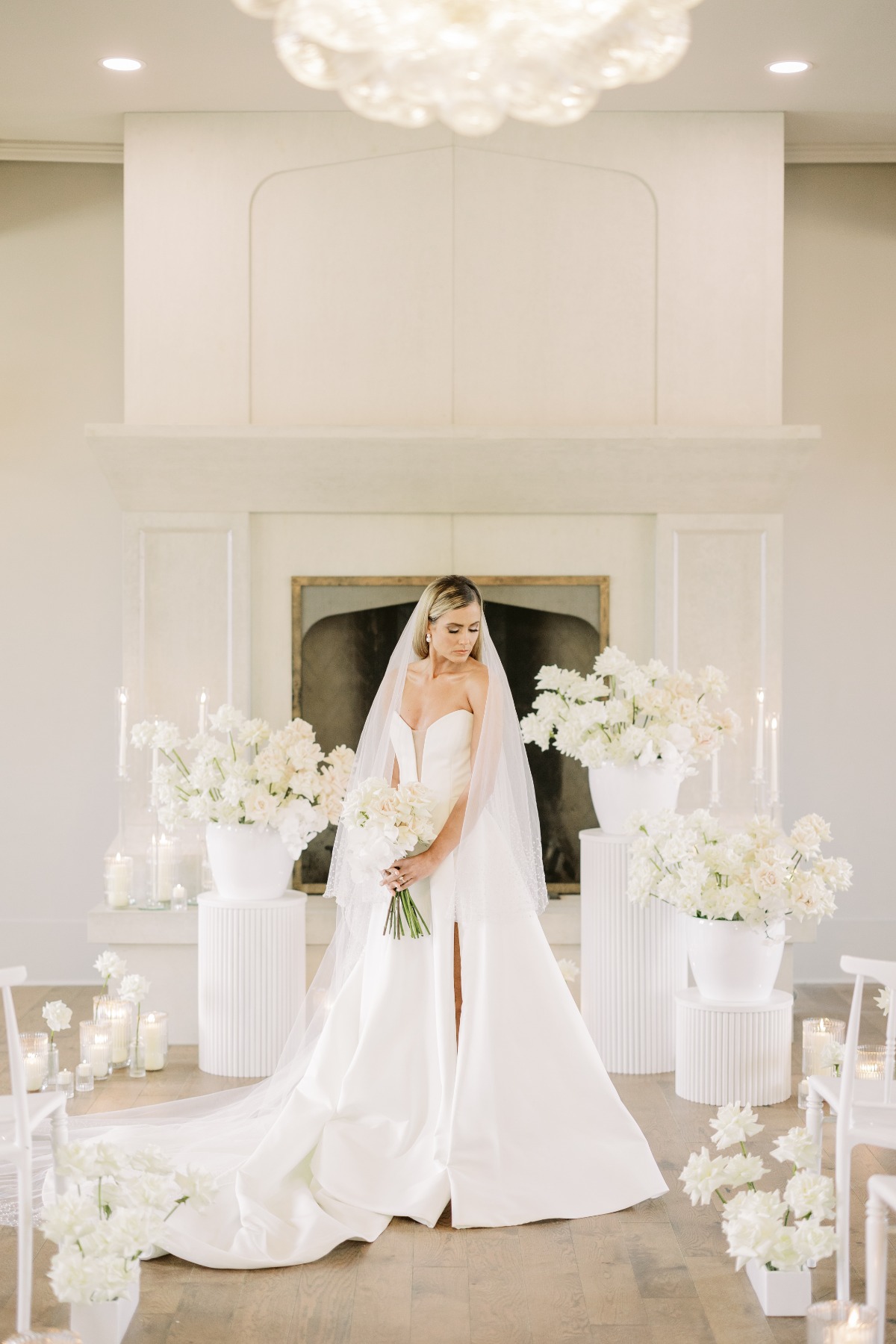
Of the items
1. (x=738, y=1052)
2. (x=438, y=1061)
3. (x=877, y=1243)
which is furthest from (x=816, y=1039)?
(x=877, y=1243)

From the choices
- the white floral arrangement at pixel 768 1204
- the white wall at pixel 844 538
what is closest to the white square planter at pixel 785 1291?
the white floral arrangement at pixel 768 1204

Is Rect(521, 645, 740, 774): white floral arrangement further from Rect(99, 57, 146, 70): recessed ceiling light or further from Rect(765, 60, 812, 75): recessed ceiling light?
Rect(99, 57, 146, 70): recessed ceiling light

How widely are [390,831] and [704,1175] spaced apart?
4.35 ft

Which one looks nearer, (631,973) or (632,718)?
(631,973)

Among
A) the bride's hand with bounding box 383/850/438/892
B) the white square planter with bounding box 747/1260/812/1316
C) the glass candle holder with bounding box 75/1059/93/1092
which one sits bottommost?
the glass candle holder with bounding box 75/1059/93/1092

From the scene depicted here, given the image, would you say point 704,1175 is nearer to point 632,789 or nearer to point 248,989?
point 632,789

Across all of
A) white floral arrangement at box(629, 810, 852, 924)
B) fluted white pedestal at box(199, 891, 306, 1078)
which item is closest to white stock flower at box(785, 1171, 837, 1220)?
white floral arrangement at box(629, 810, 852, 924)

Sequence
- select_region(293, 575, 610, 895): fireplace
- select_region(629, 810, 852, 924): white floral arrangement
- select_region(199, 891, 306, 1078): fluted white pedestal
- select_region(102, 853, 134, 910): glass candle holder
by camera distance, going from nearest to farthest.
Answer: select_region(629, 810, 852, 924): white floral arrangement
select_region(199, 891, 306, 1078): fluted white pedestal
select_region(102, 853, 134, 910): glass candle holder
select_region(293, 575, 610, 895): fireplace

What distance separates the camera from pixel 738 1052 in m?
4.77

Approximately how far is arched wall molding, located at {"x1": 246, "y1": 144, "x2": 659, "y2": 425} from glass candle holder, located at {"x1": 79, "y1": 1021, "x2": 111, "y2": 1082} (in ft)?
8.94

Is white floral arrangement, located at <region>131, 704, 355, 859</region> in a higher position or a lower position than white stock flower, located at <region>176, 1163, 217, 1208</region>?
higher

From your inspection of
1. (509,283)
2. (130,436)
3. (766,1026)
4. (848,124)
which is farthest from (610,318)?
(766,1026)

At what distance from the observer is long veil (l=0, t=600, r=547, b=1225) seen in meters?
3.96

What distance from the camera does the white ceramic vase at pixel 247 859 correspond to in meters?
5.20
